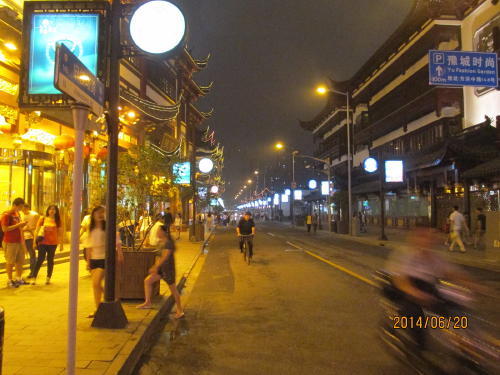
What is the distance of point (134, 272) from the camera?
27.3ft

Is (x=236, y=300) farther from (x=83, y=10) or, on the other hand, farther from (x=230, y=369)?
(x=83, y=10)

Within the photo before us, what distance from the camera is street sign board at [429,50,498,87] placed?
531 inches

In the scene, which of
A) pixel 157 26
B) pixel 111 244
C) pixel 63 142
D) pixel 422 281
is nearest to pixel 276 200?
pixel 63 142

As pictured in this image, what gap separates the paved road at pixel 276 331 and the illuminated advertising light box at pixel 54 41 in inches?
181

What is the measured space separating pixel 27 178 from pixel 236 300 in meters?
10.8

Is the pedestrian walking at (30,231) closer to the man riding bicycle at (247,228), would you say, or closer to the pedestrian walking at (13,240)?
the pedestrian walking at (13,240)

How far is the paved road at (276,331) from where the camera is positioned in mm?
5250

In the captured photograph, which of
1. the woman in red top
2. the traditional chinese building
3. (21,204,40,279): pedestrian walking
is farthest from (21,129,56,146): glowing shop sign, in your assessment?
the traditional chinese building

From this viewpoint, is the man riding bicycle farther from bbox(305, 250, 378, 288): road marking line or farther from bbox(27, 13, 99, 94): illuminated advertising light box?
bbox(27, 13, 99, 94): illuminated advertising light box

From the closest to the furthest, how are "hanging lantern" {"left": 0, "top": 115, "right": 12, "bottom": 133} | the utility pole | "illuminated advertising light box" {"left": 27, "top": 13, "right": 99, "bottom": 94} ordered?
1. the utility pole
2. "illuminated advertising light box" {"left": 27, "top": 13, "right": 99, "bottom": 94}
3. "hanging lantern" {"left": 0, "top": 115, "right": 12, "bottom": 133}

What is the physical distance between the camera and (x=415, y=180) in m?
33.2

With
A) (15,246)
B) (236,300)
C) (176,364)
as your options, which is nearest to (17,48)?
(15,246)
